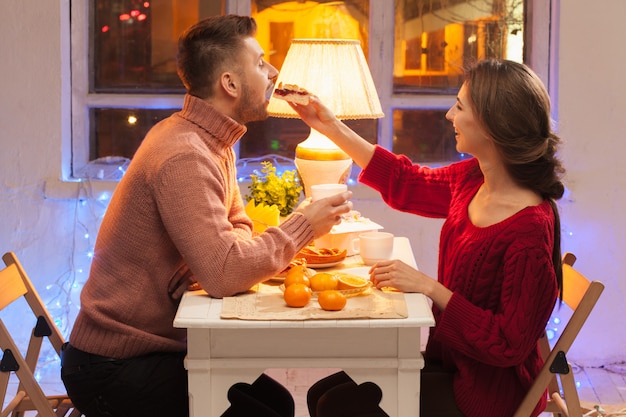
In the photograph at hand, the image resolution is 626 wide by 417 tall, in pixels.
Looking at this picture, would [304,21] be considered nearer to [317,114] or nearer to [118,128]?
[118,128]

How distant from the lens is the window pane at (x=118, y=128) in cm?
412

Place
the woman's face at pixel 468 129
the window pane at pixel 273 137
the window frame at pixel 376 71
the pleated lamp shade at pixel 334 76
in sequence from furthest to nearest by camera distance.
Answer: the window pane at pixel 273 137 → the window frame at pixel 376 71 → the pleated lamp shade at pixel 334 76 → the woman's face at pixel 468 129

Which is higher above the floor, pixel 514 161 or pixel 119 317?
pixel 514 161

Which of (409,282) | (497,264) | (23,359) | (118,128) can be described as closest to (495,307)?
(497,264)

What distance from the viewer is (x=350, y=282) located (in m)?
2.30

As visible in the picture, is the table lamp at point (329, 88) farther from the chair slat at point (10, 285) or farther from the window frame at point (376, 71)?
the window frame at point (376, 71)

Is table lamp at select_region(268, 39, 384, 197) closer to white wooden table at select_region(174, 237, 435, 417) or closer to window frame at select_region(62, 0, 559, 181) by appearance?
white wooden table at select_region(174, 237, 435, 417)

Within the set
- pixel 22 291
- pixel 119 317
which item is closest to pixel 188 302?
pixel 119 317

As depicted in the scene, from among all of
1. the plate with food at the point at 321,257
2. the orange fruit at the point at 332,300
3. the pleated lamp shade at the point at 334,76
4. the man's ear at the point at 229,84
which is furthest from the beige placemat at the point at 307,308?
the pleated lamp shade at the point at 334,76

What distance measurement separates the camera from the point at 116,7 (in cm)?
406

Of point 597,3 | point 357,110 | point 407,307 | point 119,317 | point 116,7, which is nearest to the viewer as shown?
point 407,307

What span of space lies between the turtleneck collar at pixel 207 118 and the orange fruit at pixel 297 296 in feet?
1.66

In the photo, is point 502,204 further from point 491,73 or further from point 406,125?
point 406,125

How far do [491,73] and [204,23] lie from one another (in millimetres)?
753
